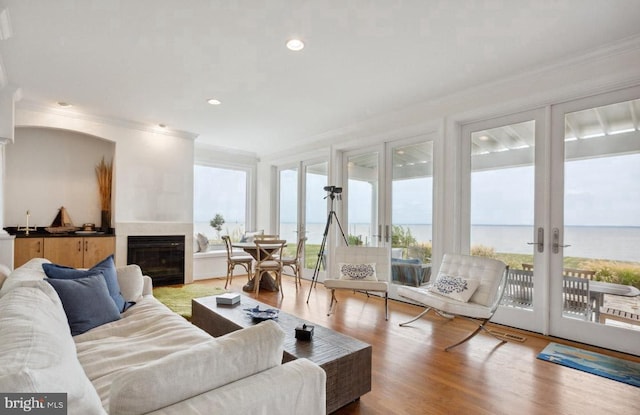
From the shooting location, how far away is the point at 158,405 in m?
0.96

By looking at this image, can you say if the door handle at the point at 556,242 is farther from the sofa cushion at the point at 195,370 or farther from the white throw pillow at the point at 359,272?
the sofa cushion at the point at 195,370

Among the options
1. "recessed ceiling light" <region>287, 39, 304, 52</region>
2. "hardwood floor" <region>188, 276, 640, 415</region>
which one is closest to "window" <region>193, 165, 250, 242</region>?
"hardwood floor" <region>188, 276, 640, 415</region>

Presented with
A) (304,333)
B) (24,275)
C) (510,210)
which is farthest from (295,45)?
(510,210)

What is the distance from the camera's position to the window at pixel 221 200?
6.68 meters

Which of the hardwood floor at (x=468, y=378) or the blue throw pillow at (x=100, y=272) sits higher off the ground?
the blue throw pillow at (x=100, y=272)

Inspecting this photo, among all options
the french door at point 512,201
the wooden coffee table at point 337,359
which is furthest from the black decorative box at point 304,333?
the french door at point 512,201

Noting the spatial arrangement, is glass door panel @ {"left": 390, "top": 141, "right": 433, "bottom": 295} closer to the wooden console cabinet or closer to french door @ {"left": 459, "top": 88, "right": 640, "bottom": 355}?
french door @ {"left": 459, "top": 88, "right": 640, "bottom": 355}

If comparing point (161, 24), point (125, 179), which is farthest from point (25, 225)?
point (161, 24)

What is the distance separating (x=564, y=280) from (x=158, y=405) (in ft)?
12.1

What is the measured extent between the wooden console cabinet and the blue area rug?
5.51 meters

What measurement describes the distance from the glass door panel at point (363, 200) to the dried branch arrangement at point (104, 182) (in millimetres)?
3855

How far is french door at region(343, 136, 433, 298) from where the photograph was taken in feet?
14.8

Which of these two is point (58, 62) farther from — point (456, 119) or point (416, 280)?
point (416, 280)

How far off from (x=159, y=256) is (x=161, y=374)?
16.2 ft
